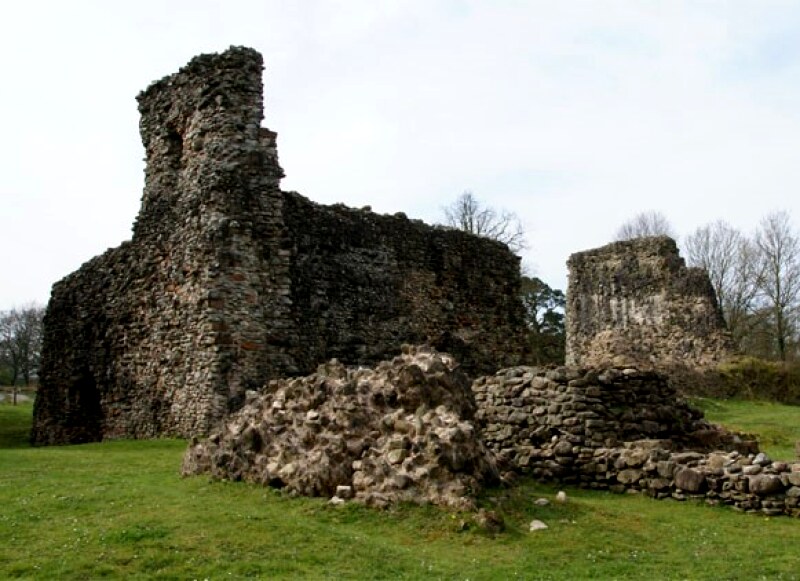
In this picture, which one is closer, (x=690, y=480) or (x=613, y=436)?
(x=690, y=480)

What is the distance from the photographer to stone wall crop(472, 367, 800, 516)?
11.4 m

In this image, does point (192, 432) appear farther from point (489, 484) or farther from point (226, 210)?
point (489, 484)

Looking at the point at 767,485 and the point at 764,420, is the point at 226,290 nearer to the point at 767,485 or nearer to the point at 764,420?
the point at 767,485

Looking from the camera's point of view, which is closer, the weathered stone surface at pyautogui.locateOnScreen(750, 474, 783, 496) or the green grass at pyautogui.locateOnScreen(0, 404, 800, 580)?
the green grass at pyautogui.locateOnScreen(0, 404, 800, 580)

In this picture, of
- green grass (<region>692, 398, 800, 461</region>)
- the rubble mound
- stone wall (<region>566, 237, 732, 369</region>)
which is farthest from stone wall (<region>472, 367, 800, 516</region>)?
stone wall (<region>566, 237, 732, 369</region>)

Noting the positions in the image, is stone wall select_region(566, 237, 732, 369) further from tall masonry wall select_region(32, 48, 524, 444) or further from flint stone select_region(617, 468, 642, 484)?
flint stone select_region(617, 468, 642, 484)

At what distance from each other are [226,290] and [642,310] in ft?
82.5

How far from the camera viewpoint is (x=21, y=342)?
60.6m

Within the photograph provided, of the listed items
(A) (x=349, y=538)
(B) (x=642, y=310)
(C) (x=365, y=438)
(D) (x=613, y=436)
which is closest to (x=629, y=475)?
(D) (x=613, y=436)

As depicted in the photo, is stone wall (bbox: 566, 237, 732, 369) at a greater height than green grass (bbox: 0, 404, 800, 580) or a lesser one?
greater

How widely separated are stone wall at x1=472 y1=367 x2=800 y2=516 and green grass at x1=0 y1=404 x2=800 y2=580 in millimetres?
515

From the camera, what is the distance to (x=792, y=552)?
8703 millimetres

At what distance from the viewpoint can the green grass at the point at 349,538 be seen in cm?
773

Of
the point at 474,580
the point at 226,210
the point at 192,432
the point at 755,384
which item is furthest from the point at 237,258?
the point at 755,384
